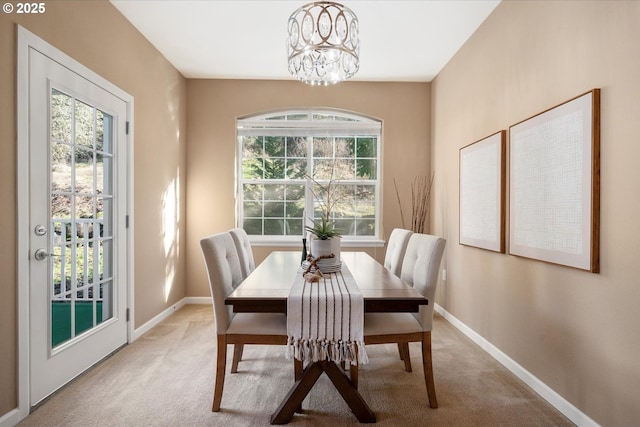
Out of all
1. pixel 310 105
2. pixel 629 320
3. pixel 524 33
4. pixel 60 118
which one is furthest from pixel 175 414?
pixel 310 105

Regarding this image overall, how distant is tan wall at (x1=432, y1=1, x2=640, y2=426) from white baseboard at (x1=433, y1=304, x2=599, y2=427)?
4 cm

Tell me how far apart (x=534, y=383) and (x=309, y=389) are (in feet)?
4.69

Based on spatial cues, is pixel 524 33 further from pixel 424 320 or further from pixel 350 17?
pixel 424 320

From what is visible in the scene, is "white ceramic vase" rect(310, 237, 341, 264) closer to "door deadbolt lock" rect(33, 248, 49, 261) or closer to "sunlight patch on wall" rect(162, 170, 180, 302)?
"door deadbolt lock" rect(33, 248, 49, 261)

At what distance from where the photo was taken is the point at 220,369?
2.06m

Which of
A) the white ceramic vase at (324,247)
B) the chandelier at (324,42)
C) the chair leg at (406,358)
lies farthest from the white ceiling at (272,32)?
the chair leg at (406,358)

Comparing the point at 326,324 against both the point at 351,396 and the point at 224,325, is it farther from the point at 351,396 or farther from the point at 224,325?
the point at 224,325

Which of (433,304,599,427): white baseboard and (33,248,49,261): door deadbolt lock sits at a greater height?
(33,248,49,261): door deadbolt lock

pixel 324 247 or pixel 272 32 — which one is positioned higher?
pixel 272 32

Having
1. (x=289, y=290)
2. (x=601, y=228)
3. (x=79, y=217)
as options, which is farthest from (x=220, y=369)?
(x=601, y=228)

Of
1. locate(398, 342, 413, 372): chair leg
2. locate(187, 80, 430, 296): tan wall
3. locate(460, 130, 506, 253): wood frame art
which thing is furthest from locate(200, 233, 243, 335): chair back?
locate(187, 80, 430, 296): tan wall

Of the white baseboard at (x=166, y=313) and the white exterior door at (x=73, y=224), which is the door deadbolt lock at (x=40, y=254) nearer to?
the white exterior door at (x=73, y=224)

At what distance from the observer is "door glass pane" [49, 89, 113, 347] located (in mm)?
2287

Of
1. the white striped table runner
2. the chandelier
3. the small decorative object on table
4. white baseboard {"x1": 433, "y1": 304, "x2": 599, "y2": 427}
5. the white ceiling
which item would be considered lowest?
white baseboard {"x1": 433, "y1": 304, "x2": 599, "y2": 427}
